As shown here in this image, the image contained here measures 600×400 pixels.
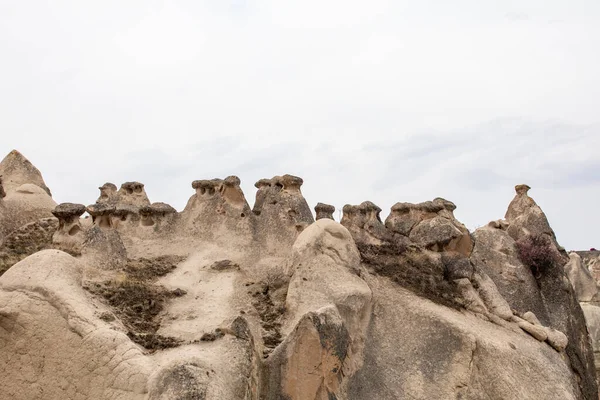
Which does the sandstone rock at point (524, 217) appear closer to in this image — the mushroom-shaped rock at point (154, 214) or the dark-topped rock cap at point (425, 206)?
the dark-topped rock cap at point (425, 206)

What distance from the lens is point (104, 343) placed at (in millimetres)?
10789

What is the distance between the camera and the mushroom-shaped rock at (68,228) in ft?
46.5

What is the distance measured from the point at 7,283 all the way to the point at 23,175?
882 cm

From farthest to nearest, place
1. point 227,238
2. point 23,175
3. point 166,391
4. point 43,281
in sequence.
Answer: point 23,175 < point 227,238 < point 43,281 < point 166,391

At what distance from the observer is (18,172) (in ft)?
65.1

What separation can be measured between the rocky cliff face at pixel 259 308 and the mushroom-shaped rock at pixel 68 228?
31mm

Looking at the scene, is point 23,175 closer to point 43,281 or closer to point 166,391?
point 43,281

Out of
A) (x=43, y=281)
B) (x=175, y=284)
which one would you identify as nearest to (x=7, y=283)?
(x=43, y=281)

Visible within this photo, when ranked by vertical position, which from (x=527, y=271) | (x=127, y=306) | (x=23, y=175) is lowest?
(x=127, y=306)

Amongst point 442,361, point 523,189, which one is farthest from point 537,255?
point 442,361

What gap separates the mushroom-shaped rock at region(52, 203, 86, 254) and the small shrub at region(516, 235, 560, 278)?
38.8ft

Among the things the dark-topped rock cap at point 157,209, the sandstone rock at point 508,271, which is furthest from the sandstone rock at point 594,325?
the dark-topped rock cap at point 157,209

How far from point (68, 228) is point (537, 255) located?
40.1 feet

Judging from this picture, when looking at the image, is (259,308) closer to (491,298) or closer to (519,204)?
(491,298)
